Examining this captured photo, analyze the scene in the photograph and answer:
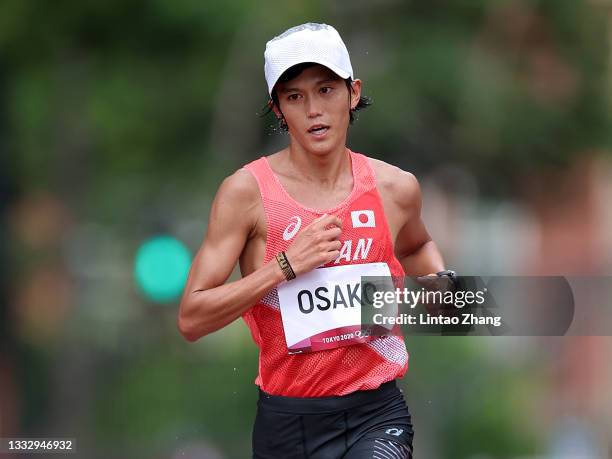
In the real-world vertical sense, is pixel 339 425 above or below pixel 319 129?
below

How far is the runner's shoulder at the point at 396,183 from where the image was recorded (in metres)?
5.14

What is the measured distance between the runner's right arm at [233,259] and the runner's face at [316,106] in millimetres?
266

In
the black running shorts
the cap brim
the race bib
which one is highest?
the cap brim

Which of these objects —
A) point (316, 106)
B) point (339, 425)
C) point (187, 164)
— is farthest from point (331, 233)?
point (187, 164)

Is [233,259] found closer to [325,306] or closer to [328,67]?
[325,306]

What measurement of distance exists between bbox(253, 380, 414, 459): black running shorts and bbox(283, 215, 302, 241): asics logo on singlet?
627 mm

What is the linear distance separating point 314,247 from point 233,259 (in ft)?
1.11

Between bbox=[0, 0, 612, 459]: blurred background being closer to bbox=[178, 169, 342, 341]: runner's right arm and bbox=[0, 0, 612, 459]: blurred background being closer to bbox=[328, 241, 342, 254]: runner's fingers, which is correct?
bbox=[178, 169, 342, 341]: runner's right arm

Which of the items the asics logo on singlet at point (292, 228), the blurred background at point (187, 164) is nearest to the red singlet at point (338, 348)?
the asics logo on singlet at point (292, 228)

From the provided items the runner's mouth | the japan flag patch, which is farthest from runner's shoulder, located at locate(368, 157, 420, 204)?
the runner's mouth

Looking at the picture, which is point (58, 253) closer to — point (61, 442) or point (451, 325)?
point (61, 442)

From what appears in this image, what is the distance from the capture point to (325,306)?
5.00m

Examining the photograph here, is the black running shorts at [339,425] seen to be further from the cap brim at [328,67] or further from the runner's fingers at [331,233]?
the cap brim at [328,67]

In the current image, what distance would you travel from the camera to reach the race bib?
4.97 m
